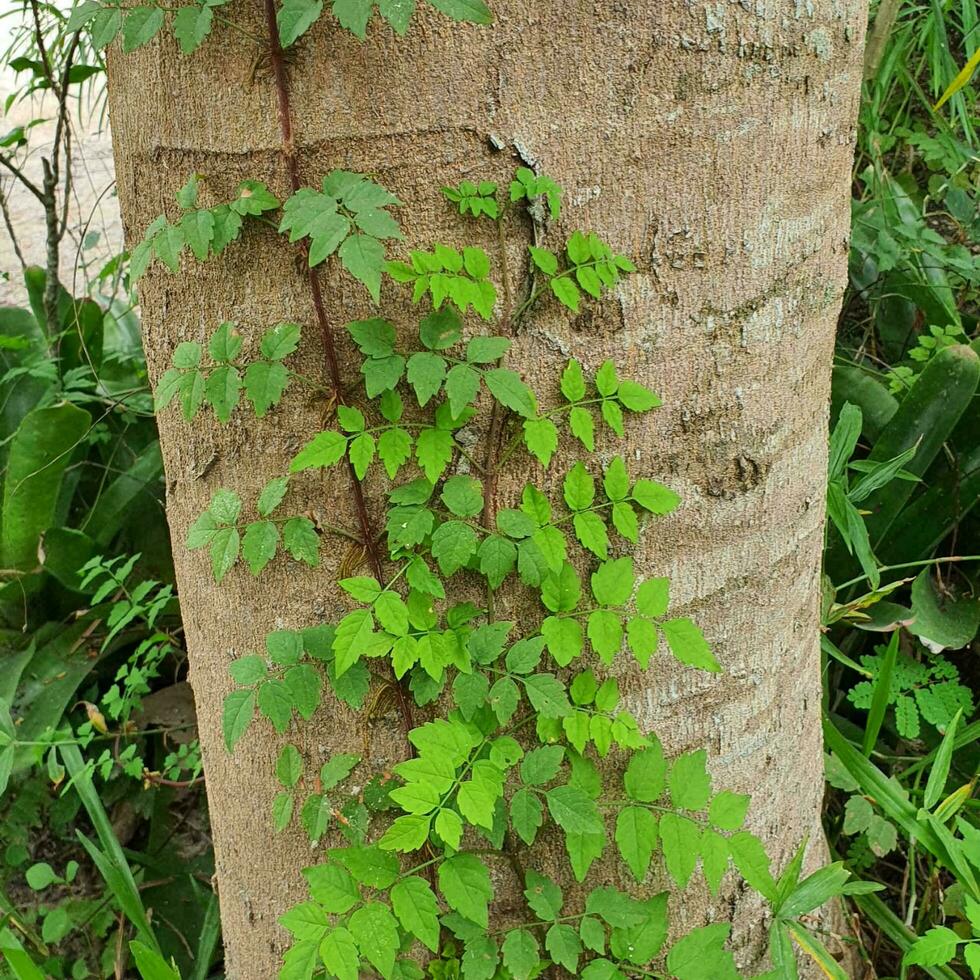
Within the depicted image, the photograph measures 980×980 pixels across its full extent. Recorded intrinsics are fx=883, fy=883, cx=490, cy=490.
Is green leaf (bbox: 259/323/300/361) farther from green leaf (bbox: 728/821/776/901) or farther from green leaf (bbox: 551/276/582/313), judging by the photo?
green leaf (bbox: 728/821/776/901)

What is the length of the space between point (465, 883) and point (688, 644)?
318 millimetres

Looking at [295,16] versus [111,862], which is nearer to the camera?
[295,16]

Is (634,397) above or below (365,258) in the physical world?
below

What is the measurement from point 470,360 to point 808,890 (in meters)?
0.74

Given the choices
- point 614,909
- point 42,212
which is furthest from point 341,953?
point 42,212

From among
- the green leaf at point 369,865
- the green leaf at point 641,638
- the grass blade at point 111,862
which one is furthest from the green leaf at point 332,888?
the grass blade at point 111,862

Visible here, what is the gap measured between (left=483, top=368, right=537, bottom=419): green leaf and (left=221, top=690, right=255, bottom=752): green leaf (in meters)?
0.39

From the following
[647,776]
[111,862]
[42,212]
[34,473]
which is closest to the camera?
[647,776]

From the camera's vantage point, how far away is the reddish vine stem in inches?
31.5

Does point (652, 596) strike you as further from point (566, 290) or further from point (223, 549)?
point (223, 549)

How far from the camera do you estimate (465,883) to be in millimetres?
846

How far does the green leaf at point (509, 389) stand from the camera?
2.69 feet

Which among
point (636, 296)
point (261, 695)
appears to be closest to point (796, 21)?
point (636, 296)

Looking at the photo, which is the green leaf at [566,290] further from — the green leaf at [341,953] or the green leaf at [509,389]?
the green leaf at [341,953]
